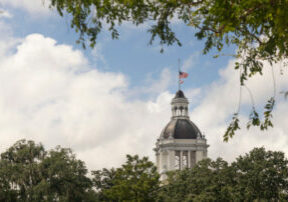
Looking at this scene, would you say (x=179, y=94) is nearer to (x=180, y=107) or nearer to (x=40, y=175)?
(x=180, y=107)

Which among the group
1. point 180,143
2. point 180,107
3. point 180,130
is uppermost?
point 180,107

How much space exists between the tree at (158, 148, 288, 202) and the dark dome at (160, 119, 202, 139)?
48.7m

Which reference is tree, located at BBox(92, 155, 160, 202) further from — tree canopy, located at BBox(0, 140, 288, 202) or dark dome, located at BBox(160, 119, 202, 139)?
dark dome, located at BBox(160, 119, 202, 139)

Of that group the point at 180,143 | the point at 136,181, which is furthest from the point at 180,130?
the point at 136,181

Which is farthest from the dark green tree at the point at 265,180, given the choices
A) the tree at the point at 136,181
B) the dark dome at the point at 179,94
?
the dark dome at the point at 179,94

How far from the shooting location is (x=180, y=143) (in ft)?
343

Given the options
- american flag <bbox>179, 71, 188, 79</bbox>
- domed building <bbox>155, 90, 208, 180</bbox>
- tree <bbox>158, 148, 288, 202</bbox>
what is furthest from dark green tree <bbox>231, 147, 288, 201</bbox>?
american flag <bbox>179, 71, 188, 79</bbox>

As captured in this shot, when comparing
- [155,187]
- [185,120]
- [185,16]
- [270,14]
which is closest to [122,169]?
[155,187]

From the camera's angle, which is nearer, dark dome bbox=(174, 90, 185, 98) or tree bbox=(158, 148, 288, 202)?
tree bbox=(158, 148, 288, 202)

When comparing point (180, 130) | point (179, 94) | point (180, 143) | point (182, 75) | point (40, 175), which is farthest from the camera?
point (179, 94)

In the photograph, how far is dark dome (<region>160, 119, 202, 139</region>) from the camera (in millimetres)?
105312

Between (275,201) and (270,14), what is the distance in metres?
41.5

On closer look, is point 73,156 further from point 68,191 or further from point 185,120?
point 185,120

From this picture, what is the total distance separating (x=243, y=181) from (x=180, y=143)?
51.8 meters
